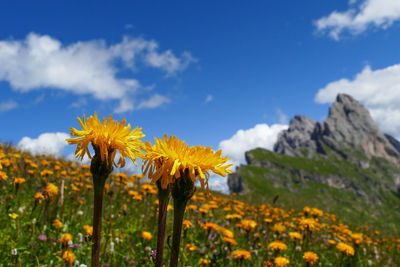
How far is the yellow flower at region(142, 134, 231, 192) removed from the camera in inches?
74.7

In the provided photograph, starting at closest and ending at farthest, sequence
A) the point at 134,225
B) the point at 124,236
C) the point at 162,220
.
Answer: the point at 162,220
the point at 124,236
the point at 134,225

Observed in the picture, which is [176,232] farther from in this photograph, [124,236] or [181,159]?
[124,236]

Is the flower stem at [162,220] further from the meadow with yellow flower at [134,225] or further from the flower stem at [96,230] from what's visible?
the flower stem at [96,230]

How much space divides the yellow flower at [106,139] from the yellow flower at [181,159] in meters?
0.17

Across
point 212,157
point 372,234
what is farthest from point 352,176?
point 212,157

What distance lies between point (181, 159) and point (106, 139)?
56cm

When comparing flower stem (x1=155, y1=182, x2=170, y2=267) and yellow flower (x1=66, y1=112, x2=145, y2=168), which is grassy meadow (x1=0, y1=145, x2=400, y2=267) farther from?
yellow flower (x1=66, y1=112, x2=145, y2=168)

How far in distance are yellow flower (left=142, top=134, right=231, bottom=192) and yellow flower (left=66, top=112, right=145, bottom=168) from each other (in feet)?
0.55

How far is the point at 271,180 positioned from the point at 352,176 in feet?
237

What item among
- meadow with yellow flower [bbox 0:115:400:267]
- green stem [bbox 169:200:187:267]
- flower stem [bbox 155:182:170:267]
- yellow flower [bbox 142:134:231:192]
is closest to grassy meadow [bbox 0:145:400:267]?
meadow with yellow flower [bbox 0:115:400:267]

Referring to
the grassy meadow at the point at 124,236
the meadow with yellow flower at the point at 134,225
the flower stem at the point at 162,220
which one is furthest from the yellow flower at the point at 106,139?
the grassy meadow at the point at 124,236

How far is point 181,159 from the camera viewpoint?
1.91m

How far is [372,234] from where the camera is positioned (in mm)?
12180

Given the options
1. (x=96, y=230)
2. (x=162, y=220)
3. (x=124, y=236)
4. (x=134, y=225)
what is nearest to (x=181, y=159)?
(x=162, y=220)
